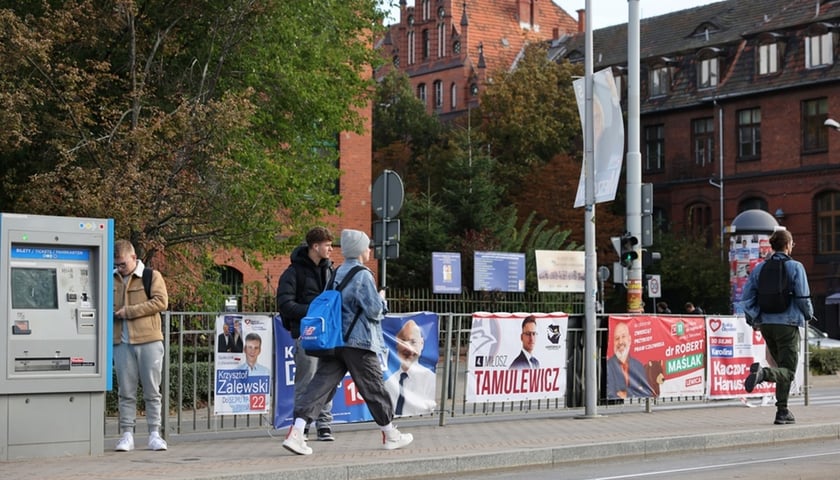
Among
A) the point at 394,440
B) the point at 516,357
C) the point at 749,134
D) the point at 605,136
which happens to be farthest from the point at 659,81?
the point at 394,440

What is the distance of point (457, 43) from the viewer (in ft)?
282

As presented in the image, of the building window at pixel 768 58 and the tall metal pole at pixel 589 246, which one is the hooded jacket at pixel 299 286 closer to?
the tall metal pole at pixel 589 246

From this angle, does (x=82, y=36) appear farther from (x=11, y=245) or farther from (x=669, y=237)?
(x=669, y=237)

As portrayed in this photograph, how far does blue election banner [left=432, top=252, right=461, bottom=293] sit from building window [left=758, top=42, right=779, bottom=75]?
31.1m

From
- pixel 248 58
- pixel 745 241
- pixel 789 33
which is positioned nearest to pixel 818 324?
pixel 789 33

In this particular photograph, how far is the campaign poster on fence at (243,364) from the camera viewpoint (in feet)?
40.0

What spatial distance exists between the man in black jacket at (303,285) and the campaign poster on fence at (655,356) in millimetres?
4833

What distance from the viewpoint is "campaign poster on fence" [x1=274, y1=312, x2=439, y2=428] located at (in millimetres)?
12594

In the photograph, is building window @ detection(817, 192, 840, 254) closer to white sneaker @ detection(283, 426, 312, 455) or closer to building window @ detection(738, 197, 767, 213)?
building window @ detection(738, 197, 767, 213)

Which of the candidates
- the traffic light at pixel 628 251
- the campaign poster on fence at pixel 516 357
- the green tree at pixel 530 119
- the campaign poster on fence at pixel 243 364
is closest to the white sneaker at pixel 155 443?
the campaign poster on fence at pixel 243 364

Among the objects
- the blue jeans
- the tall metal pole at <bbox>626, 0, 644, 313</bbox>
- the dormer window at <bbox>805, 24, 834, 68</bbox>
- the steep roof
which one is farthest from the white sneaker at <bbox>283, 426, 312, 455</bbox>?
the dormer window at <bbox>805, 24, 834, 68</bbox>

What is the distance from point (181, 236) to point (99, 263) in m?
8.62

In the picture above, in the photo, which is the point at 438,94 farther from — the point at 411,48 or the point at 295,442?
the point at 295,442

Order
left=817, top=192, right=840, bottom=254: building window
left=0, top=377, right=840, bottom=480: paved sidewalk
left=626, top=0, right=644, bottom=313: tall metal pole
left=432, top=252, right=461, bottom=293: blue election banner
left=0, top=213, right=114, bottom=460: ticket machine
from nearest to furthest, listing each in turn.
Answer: left=0, top=377, right=840, bottom=480: paved sidewalk, left=0, top=213, right=114, bottom=460: ticket machine, left=626, top=0, right=644, bottom=313: tall metal pole, left=432, top=252, right=461, bottom=293: blue election banner, left=817, top=192, right=840, bottom=254: building window
